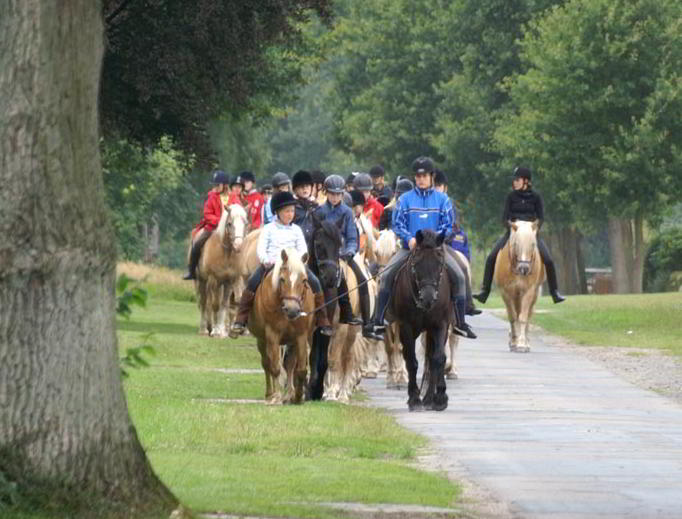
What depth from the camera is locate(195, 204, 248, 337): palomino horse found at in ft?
112

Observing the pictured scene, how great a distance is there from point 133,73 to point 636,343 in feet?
38.1

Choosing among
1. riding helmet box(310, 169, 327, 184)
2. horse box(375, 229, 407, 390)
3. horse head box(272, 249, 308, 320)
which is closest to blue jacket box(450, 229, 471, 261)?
riding helmet box(310, 169, 327, 184)

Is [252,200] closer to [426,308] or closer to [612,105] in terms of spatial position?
[426,308]

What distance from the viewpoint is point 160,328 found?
40.0 meters

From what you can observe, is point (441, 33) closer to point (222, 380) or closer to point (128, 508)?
point (222, 380)

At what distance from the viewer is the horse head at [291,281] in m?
20.1

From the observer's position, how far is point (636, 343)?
36062mm

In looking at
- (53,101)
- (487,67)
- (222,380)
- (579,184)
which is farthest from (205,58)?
(487,67)

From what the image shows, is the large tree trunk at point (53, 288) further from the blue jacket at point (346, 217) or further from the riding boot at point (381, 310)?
the riding boot at point (381, 310)

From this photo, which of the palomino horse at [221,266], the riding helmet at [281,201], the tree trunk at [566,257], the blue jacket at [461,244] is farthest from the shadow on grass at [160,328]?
the tree trunk at [566,257]

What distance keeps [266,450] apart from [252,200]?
2044cm

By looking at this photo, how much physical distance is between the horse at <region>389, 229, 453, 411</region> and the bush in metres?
47.6

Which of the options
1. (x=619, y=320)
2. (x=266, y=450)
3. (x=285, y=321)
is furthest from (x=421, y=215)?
(x=619, y=320)

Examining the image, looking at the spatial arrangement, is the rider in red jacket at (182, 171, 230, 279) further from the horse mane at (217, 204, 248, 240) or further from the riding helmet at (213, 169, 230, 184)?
the horse mane at (217, 204, 248, 240)
